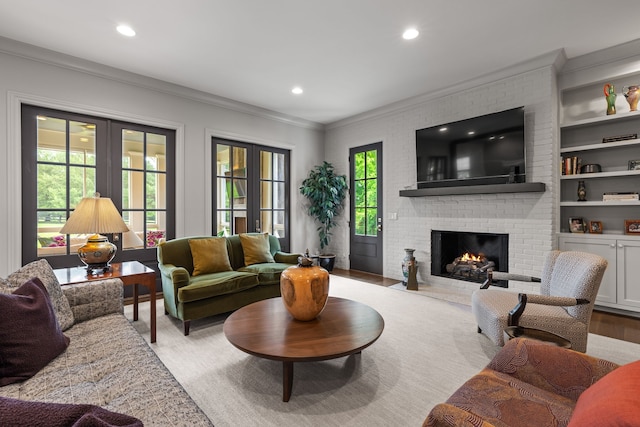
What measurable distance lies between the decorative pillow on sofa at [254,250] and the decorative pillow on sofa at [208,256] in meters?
0.30

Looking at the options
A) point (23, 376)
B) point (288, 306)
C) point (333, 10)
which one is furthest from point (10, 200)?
point (333, 10)

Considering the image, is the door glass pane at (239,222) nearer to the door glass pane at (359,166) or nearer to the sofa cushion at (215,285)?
the sofa cushion at (215,285)

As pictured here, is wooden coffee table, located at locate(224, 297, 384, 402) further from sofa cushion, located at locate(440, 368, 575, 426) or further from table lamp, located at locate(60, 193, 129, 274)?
table lamp, located at locate(60, 193, 129, 274)

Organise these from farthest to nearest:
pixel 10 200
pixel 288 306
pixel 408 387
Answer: pixel 10 200 < pixel 288 306 < pixel 408 387

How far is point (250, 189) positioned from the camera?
5.14 m

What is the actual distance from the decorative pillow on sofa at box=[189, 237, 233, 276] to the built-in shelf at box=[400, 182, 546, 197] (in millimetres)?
2829

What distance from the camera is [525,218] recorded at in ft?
12.2

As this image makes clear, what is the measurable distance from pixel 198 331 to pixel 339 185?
3.65 meters

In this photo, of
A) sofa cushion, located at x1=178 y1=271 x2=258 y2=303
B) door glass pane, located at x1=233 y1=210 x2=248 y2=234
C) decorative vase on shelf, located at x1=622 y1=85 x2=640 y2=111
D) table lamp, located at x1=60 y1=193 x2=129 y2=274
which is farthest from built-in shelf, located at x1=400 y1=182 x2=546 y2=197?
table lamp, located at x1=60 y1=193 x2=129 y2=274

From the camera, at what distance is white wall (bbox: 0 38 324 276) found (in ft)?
10.3

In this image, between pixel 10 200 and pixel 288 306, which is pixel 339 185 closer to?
pixel 288 306

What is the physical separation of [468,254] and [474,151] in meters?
1.49

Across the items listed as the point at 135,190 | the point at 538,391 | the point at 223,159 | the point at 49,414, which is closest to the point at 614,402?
the point at 538,391

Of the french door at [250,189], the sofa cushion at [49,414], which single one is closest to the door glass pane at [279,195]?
the french door at [250,189]
